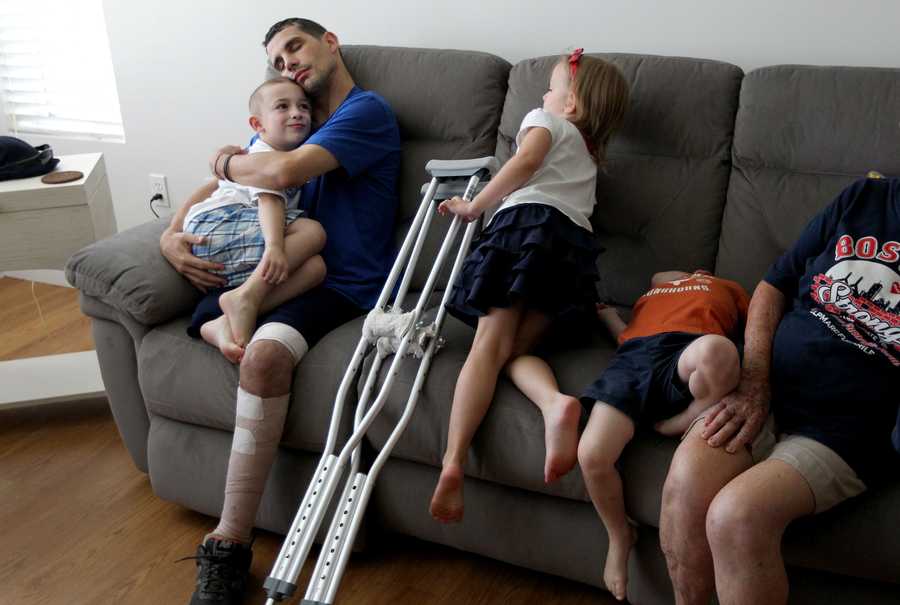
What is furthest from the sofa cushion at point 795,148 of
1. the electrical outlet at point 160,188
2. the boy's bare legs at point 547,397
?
the electrical outlet at point 160,188

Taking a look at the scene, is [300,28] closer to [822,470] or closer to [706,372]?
[706,372]

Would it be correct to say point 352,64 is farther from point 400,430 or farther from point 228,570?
point 228,570

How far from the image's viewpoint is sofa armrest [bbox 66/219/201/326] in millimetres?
1998

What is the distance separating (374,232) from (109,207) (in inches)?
35.7

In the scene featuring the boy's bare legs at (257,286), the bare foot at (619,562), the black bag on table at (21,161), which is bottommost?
the bare foot at (619,562)

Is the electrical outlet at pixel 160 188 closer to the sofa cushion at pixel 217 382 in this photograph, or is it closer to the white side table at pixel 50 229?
the white side table at pixel 50 229

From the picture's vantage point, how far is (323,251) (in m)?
2.19

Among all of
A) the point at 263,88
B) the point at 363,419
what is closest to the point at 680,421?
the point at 363,419

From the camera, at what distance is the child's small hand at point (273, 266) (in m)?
1.98

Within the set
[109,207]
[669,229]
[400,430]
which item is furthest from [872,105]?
[109,207]

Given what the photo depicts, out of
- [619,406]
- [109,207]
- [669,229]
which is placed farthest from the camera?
[109,207]

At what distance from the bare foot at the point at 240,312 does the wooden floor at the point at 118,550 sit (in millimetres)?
512

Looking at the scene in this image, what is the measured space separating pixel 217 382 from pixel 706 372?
104 centimetres

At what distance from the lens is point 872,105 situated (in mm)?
1947
